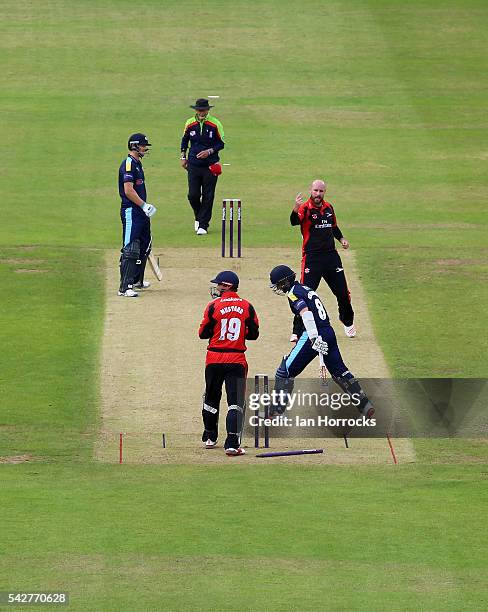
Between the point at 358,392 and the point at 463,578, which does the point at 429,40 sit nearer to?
the point at 358,392

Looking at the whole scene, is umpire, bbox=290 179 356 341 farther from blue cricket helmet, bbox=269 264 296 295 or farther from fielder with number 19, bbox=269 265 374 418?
blue cricket helmet, bbox=269 264 296 295

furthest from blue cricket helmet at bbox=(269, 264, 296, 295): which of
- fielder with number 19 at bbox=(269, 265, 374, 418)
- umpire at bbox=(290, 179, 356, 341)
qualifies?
umpire at bbox=(290, 179, 356, 341)

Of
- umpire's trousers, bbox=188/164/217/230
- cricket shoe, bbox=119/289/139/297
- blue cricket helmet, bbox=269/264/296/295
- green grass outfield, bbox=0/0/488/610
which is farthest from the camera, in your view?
umpire's trousers, bbox=188/164/217/230

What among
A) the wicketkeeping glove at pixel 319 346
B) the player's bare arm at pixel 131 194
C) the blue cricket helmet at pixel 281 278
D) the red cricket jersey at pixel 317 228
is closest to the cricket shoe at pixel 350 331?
the red cricket jersey at pixel 317 228

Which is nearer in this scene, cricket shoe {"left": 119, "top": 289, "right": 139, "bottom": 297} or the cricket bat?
cricket shoe {"left": 119, "top": 289, "right": 139, "bottom": 297}

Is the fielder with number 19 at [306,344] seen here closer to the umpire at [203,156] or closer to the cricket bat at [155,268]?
the cricket bat at [155,268]

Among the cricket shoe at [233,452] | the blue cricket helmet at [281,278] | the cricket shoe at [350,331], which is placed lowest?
the cricket shoe at [233,452]

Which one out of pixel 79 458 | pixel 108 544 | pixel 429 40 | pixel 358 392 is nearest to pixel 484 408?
pixel 358 392

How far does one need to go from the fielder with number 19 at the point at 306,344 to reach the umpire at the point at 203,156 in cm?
1029

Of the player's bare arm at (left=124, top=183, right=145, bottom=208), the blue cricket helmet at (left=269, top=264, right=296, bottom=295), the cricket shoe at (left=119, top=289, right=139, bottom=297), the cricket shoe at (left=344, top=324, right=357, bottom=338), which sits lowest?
the cricket shoe at (left=344, top=324, right=357, bottom=338)

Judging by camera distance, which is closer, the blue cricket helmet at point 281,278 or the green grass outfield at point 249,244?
the green grass outfield at point 249,244

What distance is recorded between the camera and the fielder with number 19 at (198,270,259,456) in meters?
17.2

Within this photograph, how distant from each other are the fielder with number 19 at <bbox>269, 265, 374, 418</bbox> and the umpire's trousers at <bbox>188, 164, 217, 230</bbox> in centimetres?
1028

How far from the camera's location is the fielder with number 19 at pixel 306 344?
59.2ft
